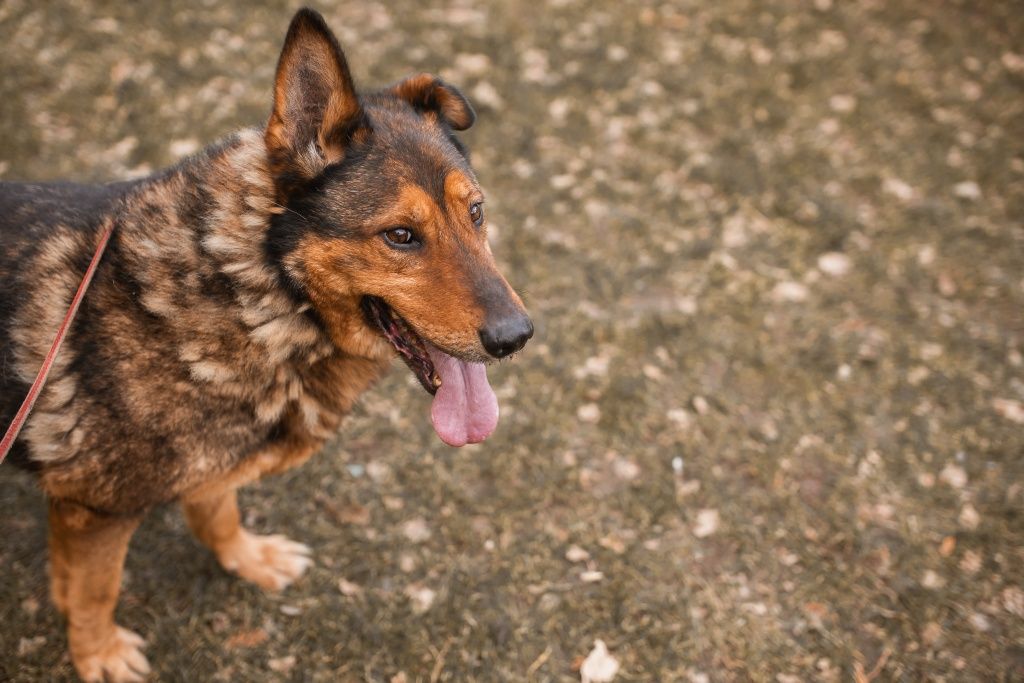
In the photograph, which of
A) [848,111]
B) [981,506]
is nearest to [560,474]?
[981,506]

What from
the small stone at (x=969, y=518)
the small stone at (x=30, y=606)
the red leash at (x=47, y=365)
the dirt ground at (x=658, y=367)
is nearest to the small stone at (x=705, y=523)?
the dirt ground at (x=658, y=367)

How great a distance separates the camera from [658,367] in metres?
5.01

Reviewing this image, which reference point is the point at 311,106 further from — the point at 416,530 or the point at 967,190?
the point at 967,190

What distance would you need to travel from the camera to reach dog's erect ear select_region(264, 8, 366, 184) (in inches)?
94.0

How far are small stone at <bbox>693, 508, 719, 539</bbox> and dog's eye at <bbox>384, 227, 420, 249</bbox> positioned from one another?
2645 mm

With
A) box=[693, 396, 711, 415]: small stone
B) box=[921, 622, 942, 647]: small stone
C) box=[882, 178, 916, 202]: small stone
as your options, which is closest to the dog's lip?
box=[693, 396, 711, 415]: small stone

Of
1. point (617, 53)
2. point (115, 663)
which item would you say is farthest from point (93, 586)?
point (617, 53)

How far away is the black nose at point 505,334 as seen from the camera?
251 cm

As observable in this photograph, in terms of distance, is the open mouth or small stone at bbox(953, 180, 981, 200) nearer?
the open mouth

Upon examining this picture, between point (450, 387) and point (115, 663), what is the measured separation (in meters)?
2.13

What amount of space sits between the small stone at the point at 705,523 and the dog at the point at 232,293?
2.23 metres

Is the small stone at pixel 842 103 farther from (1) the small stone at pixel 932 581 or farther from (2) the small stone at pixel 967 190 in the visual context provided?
(1) the small stone at pixel 932 581

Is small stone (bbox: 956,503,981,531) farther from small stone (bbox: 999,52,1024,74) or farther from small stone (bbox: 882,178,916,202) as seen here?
small stone (bbox: 999,52,1024,74)

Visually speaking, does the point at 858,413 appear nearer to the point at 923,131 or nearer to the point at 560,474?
the point at 560,474
